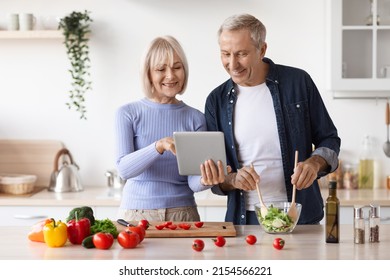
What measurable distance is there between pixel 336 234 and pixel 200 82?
235 centimetres

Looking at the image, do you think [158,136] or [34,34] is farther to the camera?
[34,34]

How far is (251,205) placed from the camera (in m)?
3.20

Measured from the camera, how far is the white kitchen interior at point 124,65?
4.88m

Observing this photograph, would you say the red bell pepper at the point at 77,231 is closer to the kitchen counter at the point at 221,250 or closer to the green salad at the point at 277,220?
the kitchen counter at the point at 221,250

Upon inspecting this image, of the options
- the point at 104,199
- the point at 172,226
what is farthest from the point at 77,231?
the point at 104,199

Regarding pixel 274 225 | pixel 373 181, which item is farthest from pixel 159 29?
pixel 274 225

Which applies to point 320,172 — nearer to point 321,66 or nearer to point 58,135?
point 321,66

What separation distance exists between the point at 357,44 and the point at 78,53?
1.70m

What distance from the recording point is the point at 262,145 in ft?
10.5

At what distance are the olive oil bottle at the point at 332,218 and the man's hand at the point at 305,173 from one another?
233 mm

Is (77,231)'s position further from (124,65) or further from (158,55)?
(124,65)

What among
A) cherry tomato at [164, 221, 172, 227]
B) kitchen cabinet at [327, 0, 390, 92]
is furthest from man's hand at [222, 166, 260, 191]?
kitchen cabinet at [327, 0, 390, 92]

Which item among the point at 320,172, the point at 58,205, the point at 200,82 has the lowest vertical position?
the point at 58,205

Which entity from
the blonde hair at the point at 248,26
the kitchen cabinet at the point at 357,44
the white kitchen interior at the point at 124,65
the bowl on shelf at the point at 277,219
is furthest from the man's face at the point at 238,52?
the white kitchen interior at the point at 124,65
